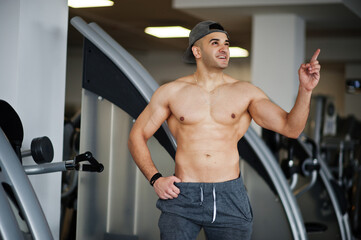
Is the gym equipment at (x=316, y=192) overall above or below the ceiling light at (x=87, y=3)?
below

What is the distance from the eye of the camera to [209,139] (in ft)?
6.97

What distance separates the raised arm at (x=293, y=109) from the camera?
1.98 m

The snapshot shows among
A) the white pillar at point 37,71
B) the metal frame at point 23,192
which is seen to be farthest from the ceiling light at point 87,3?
the metal frame at point 23,192

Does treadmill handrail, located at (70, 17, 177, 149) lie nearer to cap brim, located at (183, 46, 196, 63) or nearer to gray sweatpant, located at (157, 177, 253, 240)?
cap brim, located at (183, 46, 196, 63)

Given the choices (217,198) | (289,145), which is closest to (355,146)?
(289,145)

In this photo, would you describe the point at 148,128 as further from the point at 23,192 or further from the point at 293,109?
the point at 23,192

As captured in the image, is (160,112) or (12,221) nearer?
(12,221)

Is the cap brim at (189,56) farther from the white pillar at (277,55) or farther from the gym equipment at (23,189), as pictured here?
the white pillar at (277,55)

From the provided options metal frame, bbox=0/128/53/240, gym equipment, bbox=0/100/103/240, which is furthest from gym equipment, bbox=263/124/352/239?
metal frame, bbox=0/128/53/240

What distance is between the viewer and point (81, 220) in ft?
8.63

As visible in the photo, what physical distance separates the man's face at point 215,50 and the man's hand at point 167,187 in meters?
0.48

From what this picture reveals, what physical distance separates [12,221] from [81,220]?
103cm

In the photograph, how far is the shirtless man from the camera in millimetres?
2092

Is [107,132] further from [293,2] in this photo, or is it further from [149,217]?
[293,2]
